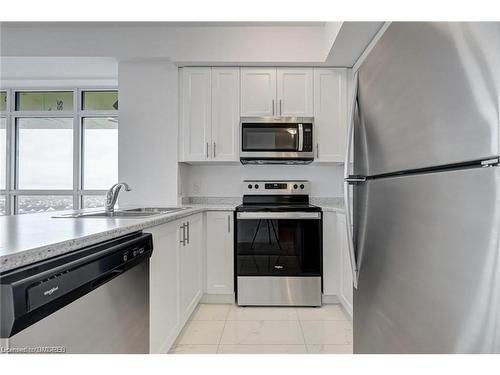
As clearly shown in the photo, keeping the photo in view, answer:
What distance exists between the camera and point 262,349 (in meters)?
2.01

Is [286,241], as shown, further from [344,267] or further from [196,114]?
[196,114]

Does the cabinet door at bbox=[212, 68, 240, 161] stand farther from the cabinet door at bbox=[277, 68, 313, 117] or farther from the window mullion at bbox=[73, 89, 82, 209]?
the window mullion at bbox=[73, 89, 82, 209]

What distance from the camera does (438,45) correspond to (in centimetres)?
76

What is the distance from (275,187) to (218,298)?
1.28 m

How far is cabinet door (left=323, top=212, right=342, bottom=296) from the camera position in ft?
9.19

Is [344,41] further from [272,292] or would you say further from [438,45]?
[272,292]

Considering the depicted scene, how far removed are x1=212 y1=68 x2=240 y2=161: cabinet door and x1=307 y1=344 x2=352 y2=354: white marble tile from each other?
1.81 m

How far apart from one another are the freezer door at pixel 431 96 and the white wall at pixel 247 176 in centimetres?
219

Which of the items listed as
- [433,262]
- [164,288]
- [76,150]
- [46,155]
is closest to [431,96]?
[433,262]

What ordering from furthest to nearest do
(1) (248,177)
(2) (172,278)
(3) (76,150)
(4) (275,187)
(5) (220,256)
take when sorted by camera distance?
(3) (76,150)
(1) (248,177)
(4) (275,187)
(5) (220,256)
(2) (172,278)

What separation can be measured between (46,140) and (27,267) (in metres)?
4.11

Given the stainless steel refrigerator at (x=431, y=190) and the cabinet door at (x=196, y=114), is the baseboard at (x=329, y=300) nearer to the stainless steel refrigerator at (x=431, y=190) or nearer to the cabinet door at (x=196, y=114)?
the stainless steel refrigerator at (x=431, y=190)

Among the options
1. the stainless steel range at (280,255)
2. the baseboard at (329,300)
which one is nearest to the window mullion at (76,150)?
the stainless steel range at (280,255)

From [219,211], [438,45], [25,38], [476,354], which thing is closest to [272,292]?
[219,211]
